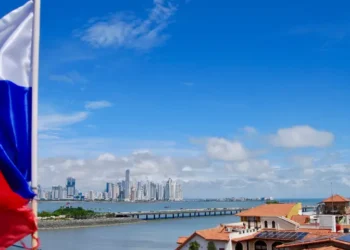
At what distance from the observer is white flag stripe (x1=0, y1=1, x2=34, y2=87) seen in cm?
540

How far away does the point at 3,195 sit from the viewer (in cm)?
502

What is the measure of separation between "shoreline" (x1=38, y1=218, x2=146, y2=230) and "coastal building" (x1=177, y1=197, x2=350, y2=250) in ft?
189

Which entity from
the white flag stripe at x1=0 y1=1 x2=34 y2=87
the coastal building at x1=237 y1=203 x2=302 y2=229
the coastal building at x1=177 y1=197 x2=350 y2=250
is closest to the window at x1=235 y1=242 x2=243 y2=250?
the coastal building at x1=177 y1=197 x2=350 y2=250

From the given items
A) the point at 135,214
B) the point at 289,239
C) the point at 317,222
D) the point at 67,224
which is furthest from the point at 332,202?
the point at 135,214

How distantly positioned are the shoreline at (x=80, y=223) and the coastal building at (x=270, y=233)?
5756 centimetres

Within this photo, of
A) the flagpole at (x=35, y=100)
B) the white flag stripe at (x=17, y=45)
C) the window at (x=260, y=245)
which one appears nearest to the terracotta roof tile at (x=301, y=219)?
the window at (x=260, y=245)

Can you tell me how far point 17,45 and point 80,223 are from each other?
9089cm

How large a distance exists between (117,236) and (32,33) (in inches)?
2693

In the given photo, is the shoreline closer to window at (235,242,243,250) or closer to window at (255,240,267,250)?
window at (235,242,243,250)

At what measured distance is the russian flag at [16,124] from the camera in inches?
198

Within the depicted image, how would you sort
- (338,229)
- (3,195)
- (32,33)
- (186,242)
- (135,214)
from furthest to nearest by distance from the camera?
(135,214)
(338,229)
(186,242)
(32,33)
(3,195)

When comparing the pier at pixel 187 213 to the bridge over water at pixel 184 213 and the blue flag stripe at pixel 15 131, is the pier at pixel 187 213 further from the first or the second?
the blue flag stripe at pixel 15 131

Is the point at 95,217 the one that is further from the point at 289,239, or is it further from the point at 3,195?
the point at 3,195

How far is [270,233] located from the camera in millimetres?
28469
